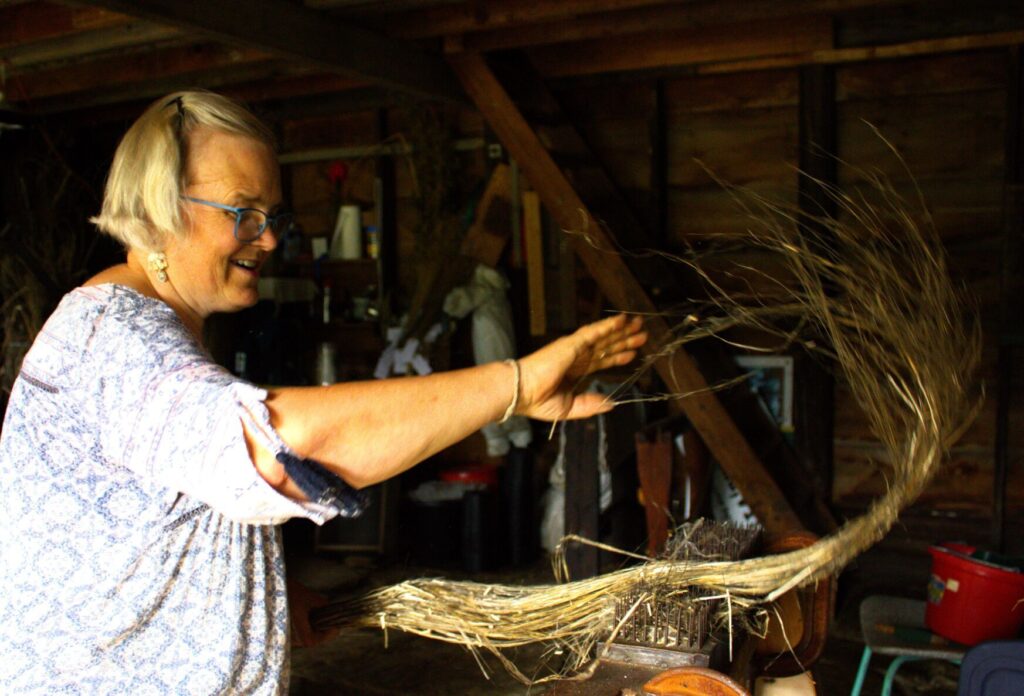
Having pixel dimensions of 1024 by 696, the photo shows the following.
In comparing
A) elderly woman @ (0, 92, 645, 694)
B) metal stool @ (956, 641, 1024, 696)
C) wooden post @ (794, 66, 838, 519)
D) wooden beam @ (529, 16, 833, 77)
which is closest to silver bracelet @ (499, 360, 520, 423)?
elderly woman @ (0, 92, 645, 694)

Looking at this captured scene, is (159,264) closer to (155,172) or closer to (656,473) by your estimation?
(155,172)

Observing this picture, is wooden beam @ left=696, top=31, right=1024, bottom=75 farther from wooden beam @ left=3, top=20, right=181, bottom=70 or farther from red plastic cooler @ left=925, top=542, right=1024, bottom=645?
wooden beam @ left=3, top=20, right=181, bottom=70

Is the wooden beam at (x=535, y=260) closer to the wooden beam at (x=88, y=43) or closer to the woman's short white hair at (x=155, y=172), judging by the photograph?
the wooden beam at (x=88, y=43)

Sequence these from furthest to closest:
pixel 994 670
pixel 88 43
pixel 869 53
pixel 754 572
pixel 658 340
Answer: pixel 869 53, pixel 88 43, pixel 658 340, pixel 994 670, pixel 754 572

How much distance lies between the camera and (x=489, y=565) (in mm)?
5184

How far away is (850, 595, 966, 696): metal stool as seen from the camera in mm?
2859

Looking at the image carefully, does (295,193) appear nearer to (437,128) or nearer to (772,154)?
(437,128)

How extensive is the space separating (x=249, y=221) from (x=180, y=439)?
498mm

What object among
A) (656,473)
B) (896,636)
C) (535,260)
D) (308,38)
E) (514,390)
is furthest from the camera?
(535,260)

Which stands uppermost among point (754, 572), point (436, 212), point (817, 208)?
point (436, 212)

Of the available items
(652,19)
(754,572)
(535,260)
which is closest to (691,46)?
(652,19)

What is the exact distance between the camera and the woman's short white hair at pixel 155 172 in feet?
4.86

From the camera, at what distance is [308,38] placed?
3424mm

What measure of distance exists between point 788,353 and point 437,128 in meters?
2.37
